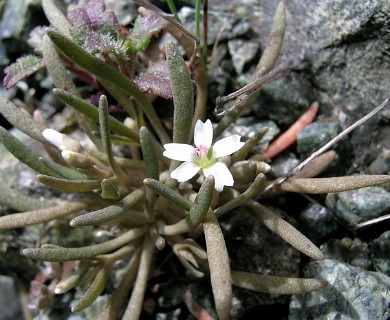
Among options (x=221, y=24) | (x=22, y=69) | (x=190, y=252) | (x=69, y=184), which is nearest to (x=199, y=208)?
(x=190, y=252)

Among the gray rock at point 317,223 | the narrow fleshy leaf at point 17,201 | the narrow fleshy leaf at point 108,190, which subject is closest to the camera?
the narrow fleshy leaf at point 108,190

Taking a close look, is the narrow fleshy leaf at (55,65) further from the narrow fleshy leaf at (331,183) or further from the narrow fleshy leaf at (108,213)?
the narrow fleshy leaf at (331,183)

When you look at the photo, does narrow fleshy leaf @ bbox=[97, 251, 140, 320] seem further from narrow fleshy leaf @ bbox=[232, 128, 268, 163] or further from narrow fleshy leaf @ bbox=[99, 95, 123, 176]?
narrow fleshy leaf @ bbox=[232, 128, 268, 163]

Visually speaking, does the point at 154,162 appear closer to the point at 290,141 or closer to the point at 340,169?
the point at 290,141

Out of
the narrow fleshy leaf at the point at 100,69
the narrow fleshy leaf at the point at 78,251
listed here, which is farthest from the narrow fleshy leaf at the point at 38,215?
the narrow fleshy leaf at the point at 100,69

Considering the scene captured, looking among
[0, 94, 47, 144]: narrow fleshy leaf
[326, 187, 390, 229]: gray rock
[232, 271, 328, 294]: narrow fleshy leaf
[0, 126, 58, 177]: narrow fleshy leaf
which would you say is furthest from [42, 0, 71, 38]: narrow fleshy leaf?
[326, 187, 390, 229]: gray rock

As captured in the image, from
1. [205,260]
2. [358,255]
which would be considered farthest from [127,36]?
[358,255]

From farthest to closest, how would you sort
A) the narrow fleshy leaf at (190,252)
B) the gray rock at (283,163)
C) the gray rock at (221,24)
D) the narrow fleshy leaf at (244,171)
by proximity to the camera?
the gray rock at (221,24)
the gray rock at (283,163)
the narrow fleshy leaf at (190,252)
the narrow fleshy leaf at (244,171)
